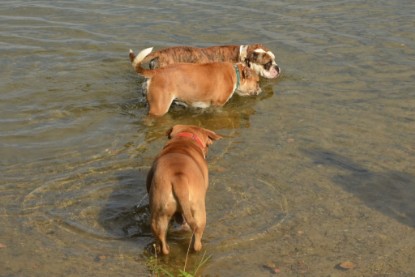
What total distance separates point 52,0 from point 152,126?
248 inches

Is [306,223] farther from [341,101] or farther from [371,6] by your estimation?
[371,6]

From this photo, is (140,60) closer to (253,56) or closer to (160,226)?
(253,56)

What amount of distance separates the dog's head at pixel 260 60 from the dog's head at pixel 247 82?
1.53 feet

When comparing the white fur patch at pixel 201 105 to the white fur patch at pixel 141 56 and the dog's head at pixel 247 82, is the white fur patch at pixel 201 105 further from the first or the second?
the white fur patch at pixel 141 56

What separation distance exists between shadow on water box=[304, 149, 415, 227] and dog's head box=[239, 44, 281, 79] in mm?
2714

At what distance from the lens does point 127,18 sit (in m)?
12.4

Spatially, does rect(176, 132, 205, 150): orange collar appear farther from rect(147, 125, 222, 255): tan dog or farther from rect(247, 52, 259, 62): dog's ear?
rect(247, 52, 259, 62): dog's ear

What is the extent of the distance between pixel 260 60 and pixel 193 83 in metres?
1.68

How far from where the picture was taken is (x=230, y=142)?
305 inches

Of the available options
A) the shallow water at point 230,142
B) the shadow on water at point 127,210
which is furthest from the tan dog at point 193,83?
the shadow on water at point 127,210

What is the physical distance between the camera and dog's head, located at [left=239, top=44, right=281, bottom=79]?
9695 mm

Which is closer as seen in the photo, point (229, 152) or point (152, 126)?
point (229, 152)

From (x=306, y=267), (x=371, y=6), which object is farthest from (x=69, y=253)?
(x=371, y=6)

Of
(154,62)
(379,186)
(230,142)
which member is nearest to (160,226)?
(379,186)
